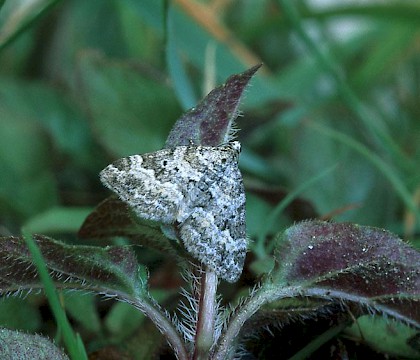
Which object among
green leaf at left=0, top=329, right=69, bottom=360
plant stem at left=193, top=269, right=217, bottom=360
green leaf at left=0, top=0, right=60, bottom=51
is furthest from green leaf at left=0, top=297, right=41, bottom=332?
green leaf at left=0, top=0, right=60, bottom=51

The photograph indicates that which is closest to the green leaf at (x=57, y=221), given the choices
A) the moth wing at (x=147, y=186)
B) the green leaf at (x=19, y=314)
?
the green leaf at (x=19, y=314)

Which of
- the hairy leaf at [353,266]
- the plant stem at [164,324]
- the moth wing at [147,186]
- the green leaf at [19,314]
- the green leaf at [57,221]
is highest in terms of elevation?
the moth wing at [147,186]

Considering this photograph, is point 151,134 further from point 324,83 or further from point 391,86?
point 391,86

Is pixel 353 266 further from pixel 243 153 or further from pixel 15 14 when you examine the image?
pixel 15 14

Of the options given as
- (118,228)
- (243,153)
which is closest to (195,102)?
(243,153)

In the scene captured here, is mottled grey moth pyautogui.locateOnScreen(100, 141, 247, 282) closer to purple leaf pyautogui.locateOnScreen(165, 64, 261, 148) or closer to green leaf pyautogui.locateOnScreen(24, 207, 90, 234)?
purple leaf pyautogui.locateOnScreen(165, 64, 261, 148)

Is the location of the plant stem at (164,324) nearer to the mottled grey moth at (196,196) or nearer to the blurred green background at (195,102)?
the mottled grey moth at (196,196)

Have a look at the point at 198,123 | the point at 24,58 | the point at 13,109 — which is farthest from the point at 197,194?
the point at 24,58
